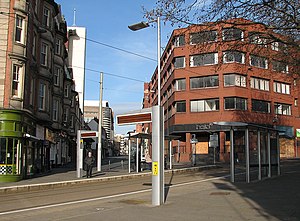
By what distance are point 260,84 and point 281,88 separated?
568 cm

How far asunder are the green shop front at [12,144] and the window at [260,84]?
41.5 m

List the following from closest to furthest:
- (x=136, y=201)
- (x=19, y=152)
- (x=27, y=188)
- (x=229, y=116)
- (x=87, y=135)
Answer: (x=136, y=201) < (x=27, y=188) < (x=19, y=152) < (x=87, y=135) < (x=229, y=116)

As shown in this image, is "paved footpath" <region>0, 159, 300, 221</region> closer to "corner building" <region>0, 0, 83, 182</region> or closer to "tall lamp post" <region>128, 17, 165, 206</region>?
"tall lamp post" <region>128, 17, 165, 206</region>

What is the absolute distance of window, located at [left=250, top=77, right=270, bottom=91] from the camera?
58.5 metres

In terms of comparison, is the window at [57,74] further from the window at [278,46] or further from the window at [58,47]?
the window at [278,46]

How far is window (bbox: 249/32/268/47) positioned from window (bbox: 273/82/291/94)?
48.8 metres

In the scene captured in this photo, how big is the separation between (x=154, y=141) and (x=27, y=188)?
31.7 feet

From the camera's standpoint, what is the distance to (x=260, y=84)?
59625mm

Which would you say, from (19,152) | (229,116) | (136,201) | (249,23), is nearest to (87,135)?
(19,152)

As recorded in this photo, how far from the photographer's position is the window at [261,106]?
57919 mm

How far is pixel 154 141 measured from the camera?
12898 mm

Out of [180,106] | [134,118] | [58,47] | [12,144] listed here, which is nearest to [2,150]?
[12,144]

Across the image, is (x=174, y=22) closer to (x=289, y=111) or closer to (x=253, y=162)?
(x=253, y=162)

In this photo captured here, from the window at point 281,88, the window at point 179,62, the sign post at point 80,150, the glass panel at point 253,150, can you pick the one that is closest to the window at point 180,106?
the window at point 179,62
